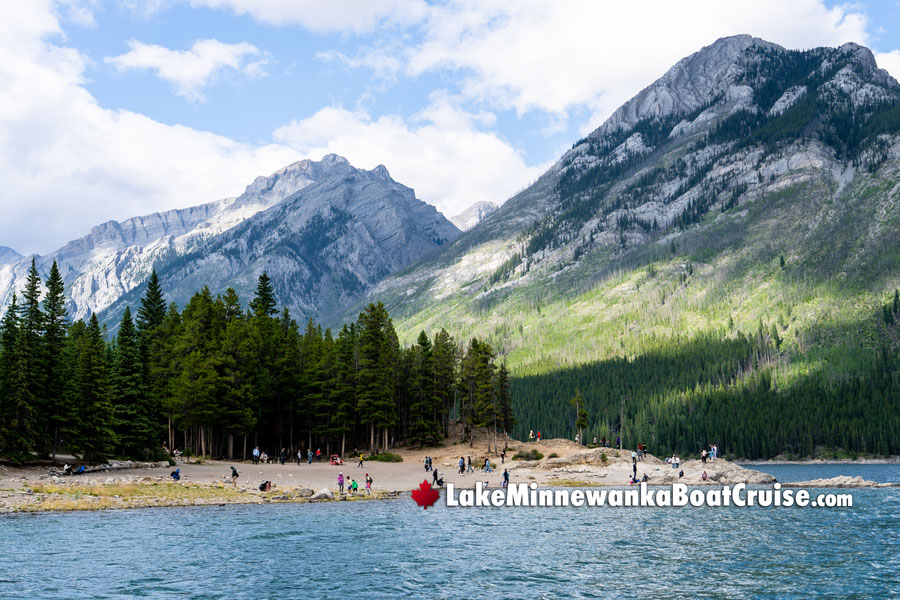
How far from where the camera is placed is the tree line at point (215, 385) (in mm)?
66938

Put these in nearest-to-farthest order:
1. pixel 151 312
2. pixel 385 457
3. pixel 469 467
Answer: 1. pixel 469 467
2. pixel 385 457
3. pixel 151 312

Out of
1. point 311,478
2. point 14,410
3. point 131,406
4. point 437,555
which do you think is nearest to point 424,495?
point 437,555

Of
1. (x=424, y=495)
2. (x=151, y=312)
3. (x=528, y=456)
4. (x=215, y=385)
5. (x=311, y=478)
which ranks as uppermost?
(x=151, y=312)

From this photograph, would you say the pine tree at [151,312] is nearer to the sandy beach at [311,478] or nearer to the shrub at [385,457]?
the sandy beach at [311,478]

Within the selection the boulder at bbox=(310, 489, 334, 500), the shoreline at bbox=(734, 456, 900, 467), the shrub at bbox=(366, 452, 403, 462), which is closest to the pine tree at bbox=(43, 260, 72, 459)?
the boulder at bbox=(310, 489, 334, 500)

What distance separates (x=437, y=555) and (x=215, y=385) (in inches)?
2006

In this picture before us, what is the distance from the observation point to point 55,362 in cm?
7012

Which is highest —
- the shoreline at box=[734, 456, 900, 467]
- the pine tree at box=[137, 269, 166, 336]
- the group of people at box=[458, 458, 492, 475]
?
the pine tree at box=[137, 269, 166, 336]

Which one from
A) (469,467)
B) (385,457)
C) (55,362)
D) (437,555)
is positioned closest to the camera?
(437,555)

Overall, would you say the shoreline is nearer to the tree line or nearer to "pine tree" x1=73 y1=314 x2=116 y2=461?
the tree line

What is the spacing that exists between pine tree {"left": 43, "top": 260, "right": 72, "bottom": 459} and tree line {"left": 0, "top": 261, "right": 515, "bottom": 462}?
0.54 ft

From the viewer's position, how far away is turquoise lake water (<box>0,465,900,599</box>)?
28.7m

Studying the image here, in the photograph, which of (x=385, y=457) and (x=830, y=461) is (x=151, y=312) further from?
(x=830, y=461)

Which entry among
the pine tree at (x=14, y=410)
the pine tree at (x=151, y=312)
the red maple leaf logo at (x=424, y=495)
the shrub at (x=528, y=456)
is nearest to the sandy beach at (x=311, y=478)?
the shrub at (x=528, y=456)
